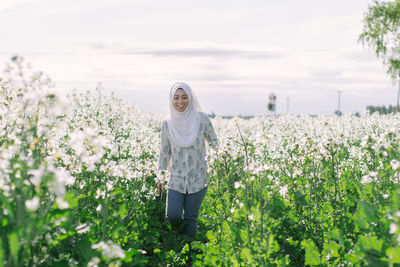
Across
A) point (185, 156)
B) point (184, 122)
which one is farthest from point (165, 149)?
point (184, 122)

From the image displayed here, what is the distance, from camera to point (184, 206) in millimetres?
6176

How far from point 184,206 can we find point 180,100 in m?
1.50

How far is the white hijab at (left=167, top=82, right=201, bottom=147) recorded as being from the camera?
6098 millimetres

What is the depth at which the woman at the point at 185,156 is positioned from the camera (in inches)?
238

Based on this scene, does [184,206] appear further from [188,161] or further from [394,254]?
[394,254]

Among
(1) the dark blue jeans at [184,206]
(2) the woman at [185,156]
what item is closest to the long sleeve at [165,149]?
(2) the woman at [185,156]

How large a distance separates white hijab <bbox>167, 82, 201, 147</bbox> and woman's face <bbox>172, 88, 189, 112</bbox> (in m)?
0.03

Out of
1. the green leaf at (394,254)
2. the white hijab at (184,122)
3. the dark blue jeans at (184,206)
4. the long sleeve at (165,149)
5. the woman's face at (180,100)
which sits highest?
the woman's face at (180,100)

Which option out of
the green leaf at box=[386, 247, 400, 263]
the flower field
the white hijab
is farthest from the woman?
the green leaf at box=[386, 247, 400, 263]

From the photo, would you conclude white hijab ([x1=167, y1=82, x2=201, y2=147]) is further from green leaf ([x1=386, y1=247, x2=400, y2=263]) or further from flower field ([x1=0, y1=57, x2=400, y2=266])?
green leaf ([x1=386, y1=247, x2=400, y2=263])

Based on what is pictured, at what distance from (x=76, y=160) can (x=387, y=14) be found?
90.8 ft

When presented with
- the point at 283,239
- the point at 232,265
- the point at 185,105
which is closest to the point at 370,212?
the point at 232,265

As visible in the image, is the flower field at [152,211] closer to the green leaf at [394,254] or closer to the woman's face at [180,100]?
the green leaf at [394,254]

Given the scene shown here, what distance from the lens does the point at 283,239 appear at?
18.7 feet
